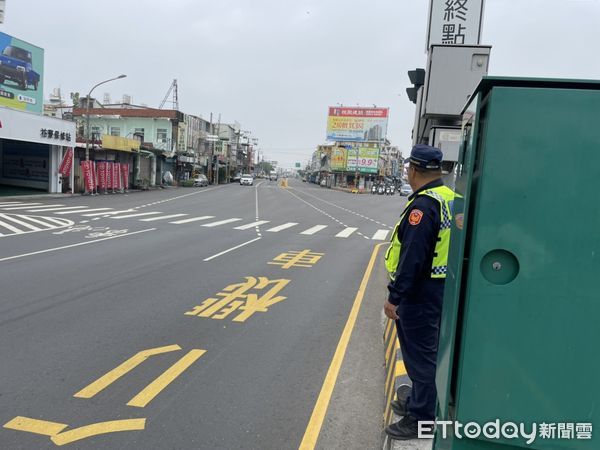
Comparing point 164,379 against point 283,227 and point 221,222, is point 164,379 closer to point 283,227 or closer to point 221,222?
point 283,227

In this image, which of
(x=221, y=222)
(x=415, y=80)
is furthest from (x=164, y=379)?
(x=221, y=222)

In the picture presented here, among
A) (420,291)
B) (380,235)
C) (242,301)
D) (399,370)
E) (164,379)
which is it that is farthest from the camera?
(380,235)

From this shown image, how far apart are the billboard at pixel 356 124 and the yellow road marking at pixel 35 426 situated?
80322 millimetres

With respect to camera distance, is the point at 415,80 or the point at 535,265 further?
the point at 415,80

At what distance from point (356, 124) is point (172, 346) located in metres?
79.8

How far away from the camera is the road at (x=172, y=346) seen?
354 cm

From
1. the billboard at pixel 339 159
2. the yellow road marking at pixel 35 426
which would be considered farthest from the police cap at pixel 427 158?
the billboard at pixel 339 159

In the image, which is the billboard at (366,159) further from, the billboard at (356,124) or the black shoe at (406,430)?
the black shoe at (406,430)

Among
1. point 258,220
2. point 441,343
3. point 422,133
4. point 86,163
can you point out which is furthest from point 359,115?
point 441,343

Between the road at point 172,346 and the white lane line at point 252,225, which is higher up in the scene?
the road at point 172,346

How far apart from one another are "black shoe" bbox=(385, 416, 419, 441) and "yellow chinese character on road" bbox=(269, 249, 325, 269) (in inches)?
275

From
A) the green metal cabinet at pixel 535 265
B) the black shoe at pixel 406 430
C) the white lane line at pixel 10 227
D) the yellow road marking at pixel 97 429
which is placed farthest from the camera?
the white lane line at pixel 10 227

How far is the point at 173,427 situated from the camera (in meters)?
3.53

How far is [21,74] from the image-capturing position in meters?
27.7
